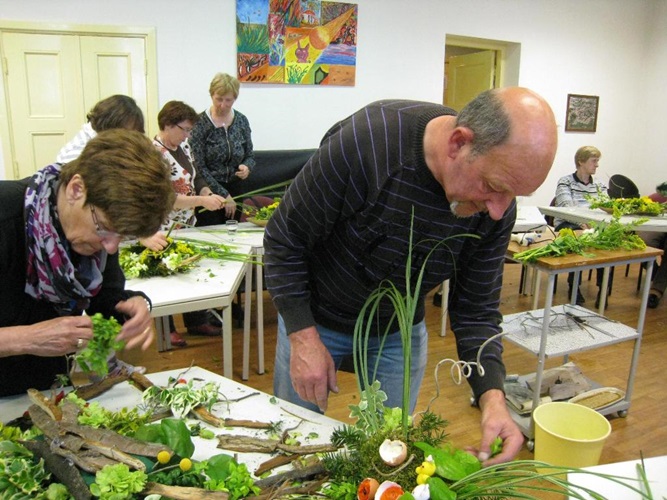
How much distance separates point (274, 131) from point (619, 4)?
5.33 m

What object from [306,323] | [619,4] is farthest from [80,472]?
[619,4]

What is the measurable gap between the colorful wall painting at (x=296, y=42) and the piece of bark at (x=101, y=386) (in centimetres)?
445

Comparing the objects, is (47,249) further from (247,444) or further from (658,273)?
(658,273)

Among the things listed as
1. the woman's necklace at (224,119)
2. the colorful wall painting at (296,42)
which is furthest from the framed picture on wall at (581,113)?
the woman's necklace at (224,119)

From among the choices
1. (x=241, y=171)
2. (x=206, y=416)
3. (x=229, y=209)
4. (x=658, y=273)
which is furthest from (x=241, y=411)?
(x=658, y=273)

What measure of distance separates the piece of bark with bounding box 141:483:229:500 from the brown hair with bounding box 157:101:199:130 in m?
2.65

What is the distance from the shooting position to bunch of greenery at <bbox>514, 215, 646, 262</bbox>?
2.84 m

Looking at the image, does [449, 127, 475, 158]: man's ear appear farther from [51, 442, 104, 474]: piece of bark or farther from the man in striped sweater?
[51, 442, 104, 474]: piece of bark

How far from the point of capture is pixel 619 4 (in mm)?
7559

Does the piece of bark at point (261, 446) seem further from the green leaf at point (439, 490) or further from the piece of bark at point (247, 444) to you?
the green leaf at point (439, 490)

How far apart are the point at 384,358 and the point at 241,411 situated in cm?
44

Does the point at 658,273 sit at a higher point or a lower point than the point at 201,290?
lower

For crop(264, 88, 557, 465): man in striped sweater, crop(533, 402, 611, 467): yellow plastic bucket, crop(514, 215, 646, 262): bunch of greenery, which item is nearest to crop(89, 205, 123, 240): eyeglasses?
crop(264, 88, 557, 465): man in striped sweater

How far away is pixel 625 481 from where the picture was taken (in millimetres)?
1069
